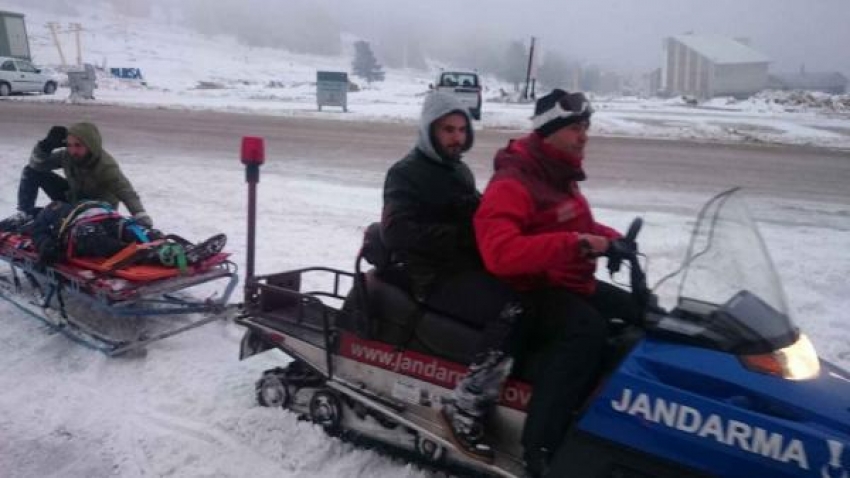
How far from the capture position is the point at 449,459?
3352mm

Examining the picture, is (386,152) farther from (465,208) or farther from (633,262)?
(633,262)

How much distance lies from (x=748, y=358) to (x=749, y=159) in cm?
1452

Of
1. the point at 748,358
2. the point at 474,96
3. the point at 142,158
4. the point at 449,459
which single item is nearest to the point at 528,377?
the point at 449,459

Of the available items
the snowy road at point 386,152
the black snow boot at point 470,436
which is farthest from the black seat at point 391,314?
the snowy road at point 386,152

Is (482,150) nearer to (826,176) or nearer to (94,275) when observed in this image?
(826,176)

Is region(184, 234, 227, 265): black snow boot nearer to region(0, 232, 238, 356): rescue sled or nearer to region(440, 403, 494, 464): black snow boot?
region(0, 232, 238, 356): rescue sled

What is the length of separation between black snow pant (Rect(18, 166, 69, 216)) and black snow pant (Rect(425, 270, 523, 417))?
4.58 metres

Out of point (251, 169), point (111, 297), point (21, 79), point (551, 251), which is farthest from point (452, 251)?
point (21, 79)

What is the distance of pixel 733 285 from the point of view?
9.11 feet

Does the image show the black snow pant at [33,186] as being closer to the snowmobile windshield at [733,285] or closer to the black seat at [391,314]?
the black seat at [391,314]

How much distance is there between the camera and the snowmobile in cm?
239

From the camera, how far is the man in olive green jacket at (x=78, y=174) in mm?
5625

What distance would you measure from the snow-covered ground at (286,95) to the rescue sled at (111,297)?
58.0 ft

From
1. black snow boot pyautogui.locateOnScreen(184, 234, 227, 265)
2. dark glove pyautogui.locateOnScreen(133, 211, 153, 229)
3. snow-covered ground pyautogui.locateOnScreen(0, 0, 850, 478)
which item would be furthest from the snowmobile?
dark glove pyautogui.locateOnScreen(133, 211, 153, 229)
